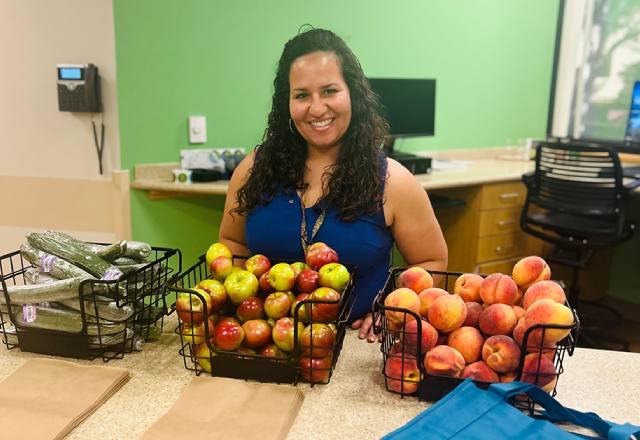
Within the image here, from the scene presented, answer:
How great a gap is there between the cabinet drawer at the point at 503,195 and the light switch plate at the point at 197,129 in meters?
1.54

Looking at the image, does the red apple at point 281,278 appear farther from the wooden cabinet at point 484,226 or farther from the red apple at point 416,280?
the wooden cabinet at point 484,226

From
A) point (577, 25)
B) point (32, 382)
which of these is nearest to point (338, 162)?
point (32, 382)

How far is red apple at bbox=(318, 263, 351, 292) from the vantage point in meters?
1.00

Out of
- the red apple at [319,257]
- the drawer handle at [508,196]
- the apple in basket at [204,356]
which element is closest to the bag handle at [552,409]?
the red apple at [319,257]

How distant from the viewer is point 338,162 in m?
1.45

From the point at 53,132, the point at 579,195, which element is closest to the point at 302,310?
the point at 53,132

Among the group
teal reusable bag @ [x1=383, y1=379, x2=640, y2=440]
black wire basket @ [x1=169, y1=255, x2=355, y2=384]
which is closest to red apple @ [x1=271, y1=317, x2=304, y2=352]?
black wire basket @ [x1=169, y1=255, x2=355, y2=384]

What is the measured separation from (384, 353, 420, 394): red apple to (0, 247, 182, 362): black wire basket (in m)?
0.47

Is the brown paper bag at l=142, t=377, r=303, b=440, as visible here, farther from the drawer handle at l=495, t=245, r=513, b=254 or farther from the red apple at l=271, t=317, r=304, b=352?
the drawer handle at l=495, t=245, r=513, b=254

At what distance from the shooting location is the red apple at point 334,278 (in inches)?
39.4

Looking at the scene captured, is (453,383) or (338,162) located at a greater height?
(338,162)

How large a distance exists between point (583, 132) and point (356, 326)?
359 cm

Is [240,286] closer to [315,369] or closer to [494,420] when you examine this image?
[315,369]

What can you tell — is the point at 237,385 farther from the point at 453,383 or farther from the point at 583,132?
the point at 583,132
